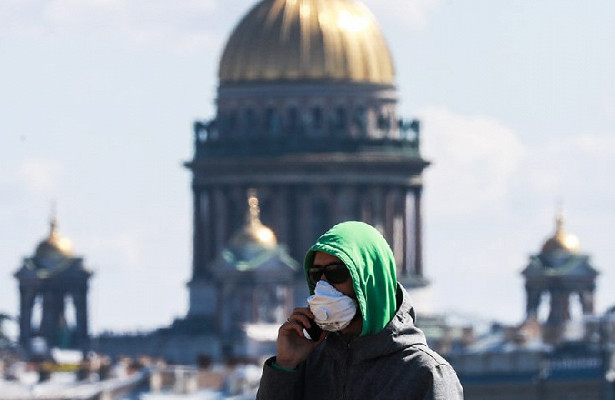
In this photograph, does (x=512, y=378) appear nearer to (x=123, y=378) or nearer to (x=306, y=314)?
(x=123, y=378)

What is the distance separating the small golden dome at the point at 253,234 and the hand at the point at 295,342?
127 m

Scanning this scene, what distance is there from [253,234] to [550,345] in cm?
1968

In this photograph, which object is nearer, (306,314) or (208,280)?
(306,314)

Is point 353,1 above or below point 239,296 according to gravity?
above

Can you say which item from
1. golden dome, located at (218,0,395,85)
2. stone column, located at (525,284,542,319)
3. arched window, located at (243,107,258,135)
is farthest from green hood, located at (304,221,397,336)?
stone column, located at (525,284,542,319)

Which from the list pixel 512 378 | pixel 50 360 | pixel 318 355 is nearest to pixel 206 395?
pixel 512 378

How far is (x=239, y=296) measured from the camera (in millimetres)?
141750

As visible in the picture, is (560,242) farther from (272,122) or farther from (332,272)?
(332,272)

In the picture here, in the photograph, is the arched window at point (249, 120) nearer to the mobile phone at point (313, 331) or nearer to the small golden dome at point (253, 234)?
the small golden dome at point (253, 234)

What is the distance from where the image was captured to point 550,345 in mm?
121625

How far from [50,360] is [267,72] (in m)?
14.0

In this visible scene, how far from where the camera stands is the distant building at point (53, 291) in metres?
147

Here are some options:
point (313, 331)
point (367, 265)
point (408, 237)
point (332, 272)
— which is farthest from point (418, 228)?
point (367, 265)

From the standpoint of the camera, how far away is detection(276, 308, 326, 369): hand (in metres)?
11.6
